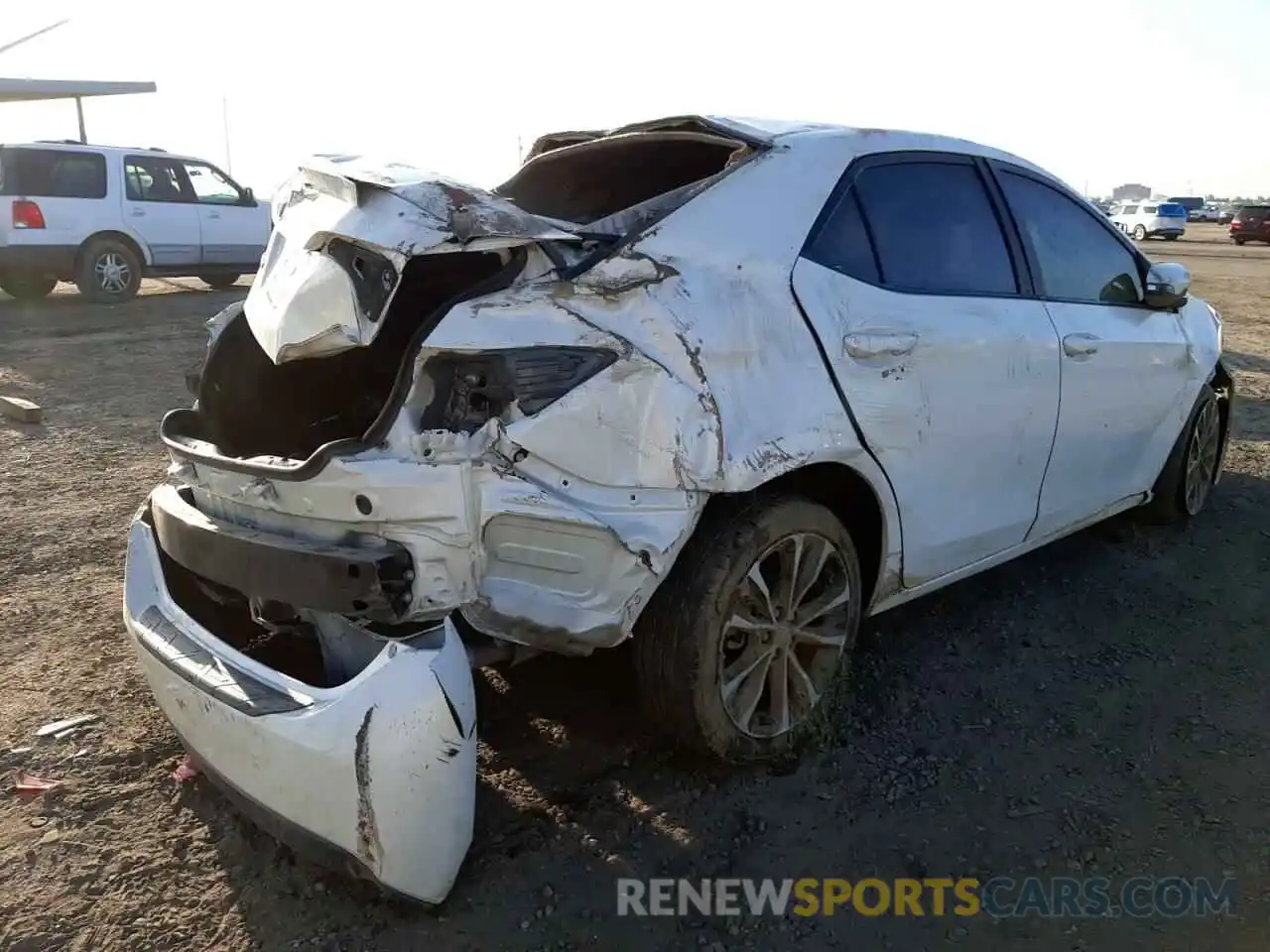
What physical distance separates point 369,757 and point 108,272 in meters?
12.5

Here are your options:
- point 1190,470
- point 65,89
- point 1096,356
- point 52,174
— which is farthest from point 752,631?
point 65,89

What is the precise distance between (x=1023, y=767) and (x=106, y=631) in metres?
3.09

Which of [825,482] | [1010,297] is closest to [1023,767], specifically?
[825,482]

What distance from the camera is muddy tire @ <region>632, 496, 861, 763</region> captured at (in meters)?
2.59

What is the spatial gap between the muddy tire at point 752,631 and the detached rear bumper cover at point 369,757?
1.85ft

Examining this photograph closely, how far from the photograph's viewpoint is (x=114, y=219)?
1258 centimetres

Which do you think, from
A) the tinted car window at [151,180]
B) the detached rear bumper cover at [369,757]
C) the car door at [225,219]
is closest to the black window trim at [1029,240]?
the detached rear bumper cover at [369,757]

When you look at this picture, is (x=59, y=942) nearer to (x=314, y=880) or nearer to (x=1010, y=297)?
(x=314, y=880)

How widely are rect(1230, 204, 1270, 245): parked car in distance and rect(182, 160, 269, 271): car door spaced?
31074mm

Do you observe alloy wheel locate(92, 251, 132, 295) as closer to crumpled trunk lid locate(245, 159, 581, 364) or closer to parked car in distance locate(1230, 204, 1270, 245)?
crumpled trunk lid locate(245, 159, 581, 364)

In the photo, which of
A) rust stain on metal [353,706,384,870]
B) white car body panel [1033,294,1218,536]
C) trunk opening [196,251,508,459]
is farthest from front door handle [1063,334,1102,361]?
rust stain on metal [353,706,384,870]

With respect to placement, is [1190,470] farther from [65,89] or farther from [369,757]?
[65,89]

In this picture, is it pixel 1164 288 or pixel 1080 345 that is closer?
pixel 1080 345

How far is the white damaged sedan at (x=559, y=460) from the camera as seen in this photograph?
7.54 feet
